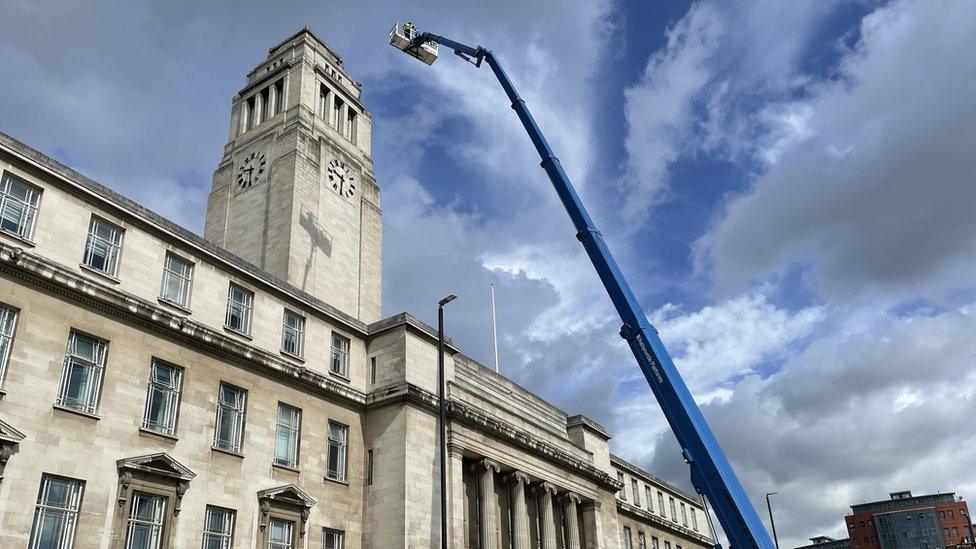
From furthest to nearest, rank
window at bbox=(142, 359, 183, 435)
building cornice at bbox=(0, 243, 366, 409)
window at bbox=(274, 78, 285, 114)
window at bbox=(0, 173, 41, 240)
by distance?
window at bbox=(274, 78, 285, 114)
window at bbox=(142, 359, 183, 435)
window at bbox=(0, 173, 41, 240)
building cornice at bbox=(0, 243, 366, 409)

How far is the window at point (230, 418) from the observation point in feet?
87.9

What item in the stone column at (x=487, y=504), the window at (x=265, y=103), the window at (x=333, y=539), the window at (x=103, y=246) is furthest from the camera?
the window at (x=265, y=103)

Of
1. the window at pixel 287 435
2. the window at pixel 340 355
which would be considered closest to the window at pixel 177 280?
the window at pixel 287 435

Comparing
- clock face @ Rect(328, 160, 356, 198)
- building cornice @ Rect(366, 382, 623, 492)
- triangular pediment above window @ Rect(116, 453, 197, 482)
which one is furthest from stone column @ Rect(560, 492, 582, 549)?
clock face @ Rect(328, 160, 356, 198)

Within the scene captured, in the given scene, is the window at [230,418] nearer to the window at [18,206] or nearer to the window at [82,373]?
the window at [82,373]

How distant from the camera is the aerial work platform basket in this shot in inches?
1641

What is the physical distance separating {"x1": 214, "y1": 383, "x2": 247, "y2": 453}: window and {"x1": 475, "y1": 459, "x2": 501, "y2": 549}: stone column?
1185 centimetres

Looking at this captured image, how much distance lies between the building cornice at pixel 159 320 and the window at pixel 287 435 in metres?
1.14

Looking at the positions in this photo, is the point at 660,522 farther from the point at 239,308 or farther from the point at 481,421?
the point at 239,308

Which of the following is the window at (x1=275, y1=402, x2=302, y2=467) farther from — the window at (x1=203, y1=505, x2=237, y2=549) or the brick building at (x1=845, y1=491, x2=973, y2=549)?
the brick building at (x1=845, y1=491, x2=973, y2=549)

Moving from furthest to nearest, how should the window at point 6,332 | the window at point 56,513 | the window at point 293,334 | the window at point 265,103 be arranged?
the window at point 265,103 → the window at point 293,334 → the window at point 6,332 → the window at point 56,513

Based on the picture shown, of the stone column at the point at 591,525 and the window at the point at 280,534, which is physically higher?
the stone column at the point at 591,525

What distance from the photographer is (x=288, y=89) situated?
52375 mm

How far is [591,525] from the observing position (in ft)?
141
